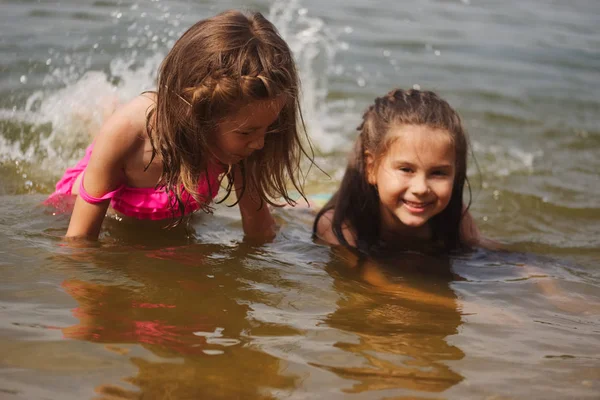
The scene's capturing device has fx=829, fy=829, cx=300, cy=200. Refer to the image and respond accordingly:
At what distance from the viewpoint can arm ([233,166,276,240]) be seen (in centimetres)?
420

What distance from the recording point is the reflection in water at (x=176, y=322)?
2453 millimetres

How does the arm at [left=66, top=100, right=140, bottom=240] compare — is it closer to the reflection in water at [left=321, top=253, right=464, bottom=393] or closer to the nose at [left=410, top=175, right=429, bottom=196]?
the reflection in water at [left=321, top=253, right=464, bottom=393]

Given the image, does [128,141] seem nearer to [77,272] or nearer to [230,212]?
[77,272]

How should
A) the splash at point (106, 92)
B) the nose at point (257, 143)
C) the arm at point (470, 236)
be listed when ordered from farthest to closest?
1. the splash at point (106, 92)
2. the arm at point (470, 236)
3. the nose at point (257, 143)

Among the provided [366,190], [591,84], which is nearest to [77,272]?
[366,190]

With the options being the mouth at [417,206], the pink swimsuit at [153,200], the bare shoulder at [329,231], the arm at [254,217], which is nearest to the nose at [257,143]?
the pink swimsuit at [153,200]

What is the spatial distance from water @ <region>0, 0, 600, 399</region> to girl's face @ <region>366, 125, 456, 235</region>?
31 cm

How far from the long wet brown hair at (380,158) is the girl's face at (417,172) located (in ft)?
0.18

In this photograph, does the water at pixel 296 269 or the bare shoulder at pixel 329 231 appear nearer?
the water at pixel 296 269

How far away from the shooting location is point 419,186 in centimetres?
403

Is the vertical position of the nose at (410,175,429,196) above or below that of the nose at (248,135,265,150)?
below

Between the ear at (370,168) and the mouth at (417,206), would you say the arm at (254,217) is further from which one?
the mouth at (417,206)

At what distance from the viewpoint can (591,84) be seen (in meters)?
8.61

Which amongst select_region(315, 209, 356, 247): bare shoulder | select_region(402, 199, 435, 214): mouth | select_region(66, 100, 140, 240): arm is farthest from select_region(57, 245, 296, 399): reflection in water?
select_region(402, 199, 435, 214): mouth
